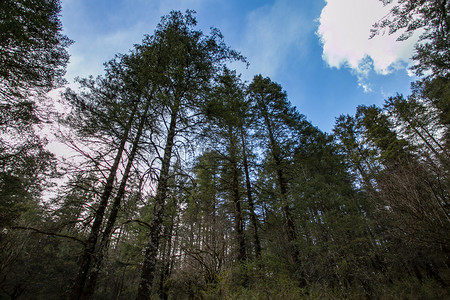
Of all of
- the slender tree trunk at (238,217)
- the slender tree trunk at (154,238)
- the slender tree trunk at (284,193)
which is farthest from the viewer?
the slender tree trunk at (238,217)

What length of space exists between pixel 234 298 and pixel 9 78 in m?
10.7

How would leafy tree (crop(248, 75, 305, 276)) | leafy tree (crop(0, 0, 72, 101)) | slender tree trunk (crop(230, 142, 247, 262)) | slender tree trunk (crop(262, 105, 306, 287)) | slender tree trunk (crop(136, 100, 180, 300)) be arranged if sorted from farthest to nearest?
1. leafy tree (crop(248, 75, 305, 276))
2. slender tree trunk (crop(230, 142, 247, 262))
3. slender tree trunk (crop(262, 105, 306, 287))
4. leafy tree (crop(0, 0, 72, 101))
5. slender tree trunk (crop(136, 100, 180, 300))

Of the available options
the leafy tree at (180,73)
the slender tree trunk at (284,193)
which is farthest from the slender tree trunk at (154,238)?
the slender tree trunk at (284,193)

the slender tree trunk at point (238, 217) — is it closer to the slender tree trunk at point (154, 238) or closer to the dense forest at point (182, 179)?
the dense forest at point (182, 179)

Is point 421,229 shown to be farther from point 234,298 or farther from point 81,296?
point 81,296

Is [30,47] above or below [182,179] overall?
above

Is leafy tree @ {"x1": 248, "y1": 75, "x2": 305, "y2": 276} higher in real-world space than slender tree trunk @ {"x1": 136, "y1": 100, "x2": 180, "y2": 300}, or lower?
higher

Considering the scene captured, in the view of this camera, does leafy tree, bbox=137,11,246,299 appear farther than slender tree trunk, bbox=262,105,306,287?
No

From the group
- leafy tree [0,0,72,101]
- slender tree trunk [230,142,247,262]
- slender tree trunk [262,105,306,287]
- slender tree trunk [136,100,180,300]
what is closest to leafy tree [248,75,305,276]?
slender tree trunk [262,105,306,287]

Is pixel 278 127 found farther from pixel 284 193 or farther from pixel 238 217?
pixel 238 217

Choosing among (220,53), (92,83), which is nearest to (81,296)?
(92,83)

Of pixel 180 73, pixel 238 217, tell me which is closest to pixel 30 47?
pixel 180 73

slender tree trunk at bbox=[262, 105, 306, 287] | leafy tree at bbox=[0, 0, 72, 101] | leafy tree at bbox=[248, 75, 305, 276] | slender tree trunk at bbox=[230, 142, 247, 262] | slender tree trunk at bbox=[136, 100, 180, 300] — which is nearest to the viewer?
slender tree trunk at bbox=[136, 100, 180, 300]

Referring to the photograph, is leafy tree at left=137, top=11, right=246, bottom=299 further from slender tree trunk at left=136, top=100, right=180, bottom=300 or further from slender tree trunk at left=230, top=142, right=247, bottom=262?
slender tree trunk at left=230, top=142, right=247, bottom=262
